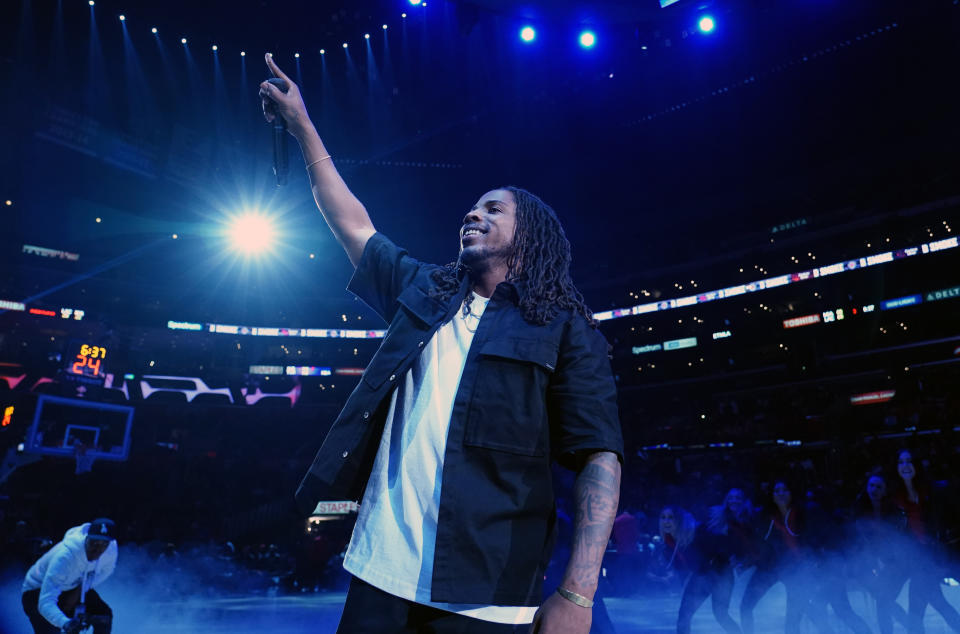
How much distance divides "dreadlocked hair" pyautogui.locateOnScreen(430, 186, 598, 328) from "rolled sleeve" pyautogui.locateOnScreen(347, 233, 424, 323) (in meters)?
0.11

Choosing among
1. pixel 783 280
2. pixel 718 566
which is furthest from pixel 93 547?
pixel 783 280

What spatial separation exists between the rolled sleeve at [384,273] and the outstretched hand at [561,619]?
112 centimetres

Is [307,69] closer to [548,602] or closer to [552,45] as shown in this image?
[552,45]

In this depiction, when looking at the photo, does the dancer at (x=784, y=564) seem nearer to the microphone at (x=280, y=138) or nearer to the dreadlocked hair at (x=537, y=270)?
the dreadlocked hair at (x=537, y=270)

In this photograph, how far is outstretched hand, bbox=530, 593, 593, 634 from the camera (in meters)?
1.49

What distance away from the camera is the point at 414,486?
1719 mm

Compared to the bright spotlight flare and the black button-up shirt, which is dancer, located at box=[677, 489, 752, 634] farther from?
the bright spotlight flare

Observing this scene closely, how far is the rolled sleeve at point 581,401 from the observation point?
1.69 meters

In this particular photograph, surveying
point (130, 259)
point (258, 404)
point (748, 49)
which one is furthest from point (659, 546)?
point (130, 259)

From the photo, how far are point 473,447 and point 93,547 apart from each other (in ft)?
19.1

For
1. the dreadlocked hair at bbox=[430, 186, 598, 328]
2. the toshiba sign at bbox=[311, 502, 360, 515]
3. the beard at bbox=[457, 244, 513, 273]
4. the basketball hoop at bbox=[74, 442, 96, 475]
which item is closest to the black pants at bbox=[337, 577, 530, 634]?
the dreadlocked hair at bbox=[430, 186, 598, 328]

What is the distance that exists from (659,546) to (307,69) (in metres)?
17.6

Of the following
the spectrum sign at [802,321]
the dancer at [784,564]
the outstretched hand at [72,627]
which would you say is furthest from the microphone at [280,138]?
the spectrum sign at [802,321]

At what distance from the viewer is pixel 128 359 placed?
33.5 m
